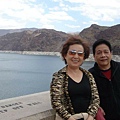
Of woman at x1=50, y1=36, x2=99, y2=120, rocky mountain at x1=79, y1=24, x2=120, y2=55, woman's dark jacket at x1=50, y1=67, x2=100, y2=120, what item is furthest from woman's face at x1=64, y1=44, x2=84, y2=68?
rocky mountain at x1=79, y1=24, x2=120, y2=55

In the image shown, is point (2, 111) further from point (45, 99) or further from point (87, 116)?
point (87, 116)

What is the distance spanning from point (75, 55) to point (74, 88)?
38 centimetres

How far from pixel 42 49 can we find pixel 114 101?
17564 centimetres

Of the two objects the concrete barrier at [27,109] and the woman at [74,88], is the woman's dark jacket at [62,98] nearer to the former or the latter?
the woman at [74,88]

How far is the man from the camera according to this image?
3.07 meters

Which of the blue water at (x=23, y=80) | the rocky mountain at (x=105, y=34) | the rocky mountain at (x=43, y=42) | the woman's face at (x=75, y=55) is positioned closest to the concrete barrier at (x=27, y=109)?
the woman's face at (x=75, y=55)

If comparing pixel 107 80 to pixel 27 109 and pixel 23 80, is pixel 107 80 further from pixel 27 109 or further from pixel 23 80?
pixel 23 80

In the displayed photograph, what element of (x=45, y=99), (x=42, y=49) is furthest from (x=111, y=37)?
(x=45, y=99)

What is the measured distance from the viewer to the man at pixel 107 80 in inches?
121

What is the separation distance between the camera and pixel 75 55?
9.00 feet

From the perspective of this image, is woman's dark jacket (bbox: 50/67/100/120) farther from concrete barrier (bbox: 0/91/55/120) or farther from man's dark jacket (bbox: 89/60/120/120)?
concrete barrier (bbox: 0/91/55/120)

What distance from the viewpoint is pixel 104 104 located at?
3.09 metres

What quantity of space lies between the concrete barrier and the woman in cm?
77

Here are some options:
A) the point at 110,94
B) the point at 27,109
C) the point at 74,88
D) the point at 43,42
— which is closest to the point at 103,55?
the point at 110,94
